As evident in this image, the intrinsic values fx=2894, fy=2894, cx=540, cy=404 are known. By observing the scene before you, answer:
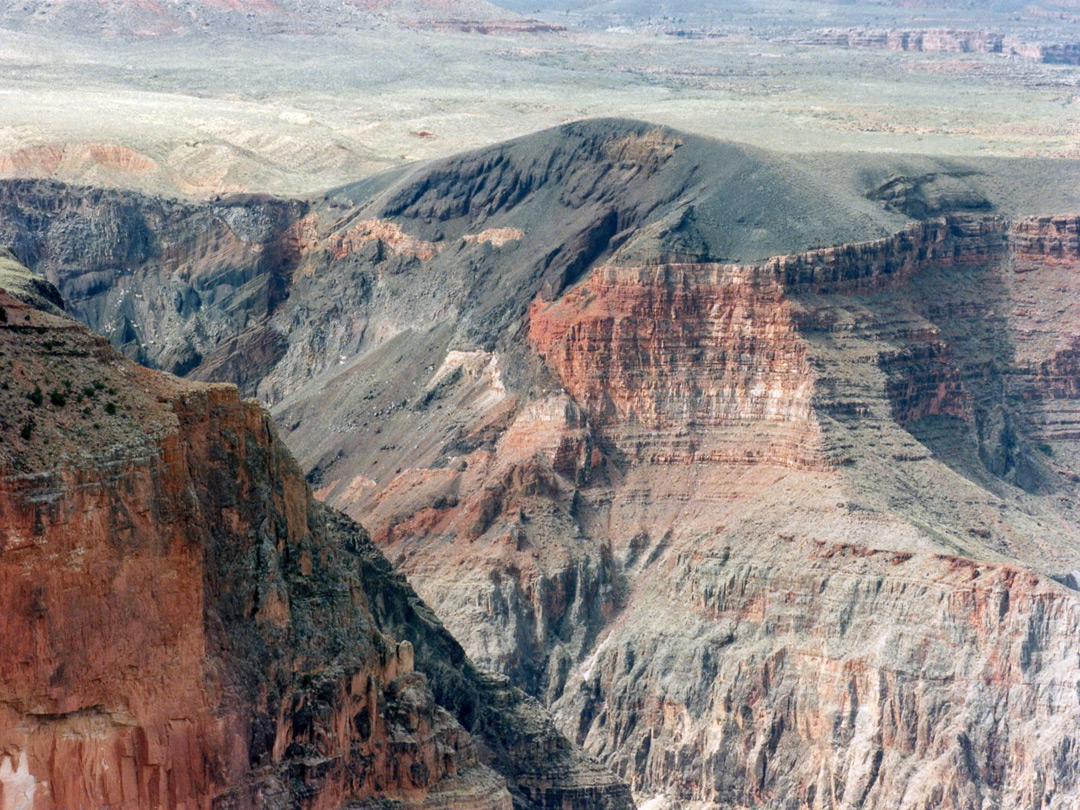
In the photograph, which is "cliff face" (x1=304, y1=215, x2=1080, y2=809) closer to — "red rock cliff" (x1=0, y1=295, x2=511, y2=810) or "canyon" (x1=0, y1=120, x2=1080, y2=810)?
"canyon" (x1=0, y1=120, x2=1080, y2=810)

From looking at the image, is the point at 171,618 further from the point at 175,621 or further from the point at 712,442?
the point at 712,442

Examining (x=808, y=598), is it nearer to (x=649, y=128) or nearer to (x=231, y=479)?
(x=649, y=128)

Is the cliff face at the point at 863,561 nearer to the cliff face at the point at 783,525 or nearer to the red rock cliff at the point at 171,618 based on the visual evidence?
the cliff face at the point at 783,525

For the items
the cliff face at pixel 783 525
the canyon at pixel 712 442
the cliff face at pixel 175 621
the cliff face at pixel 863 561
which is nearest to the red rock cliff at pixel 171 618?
the cliff face at pixel 175 621

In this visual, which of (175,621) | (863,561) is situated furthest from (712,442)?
(175,621)

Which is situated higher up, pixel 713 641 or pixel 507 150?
pixel 507 150

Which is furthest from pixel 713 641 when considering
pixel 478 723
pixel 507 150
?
pixel 507 150

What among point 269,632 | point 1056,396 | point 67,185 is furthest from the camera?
point 67,185

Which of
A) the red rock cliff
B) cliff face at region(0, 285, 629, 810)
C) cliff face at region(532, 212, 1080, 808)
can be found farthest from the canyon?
the red rock cliff
